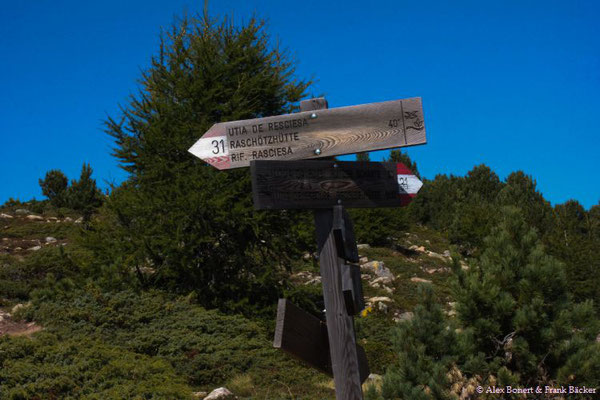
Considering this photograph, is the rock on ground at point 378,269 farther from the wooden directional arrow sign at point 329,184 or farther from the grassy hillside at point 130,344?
the wooden directional arrow sign at point 329,184

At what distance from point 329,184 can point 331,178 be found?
5cm

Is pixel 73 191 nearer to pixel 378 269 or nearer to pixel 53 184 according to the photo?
pixel 53 184

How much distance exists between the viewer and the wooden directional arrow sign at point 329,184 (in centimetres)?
362

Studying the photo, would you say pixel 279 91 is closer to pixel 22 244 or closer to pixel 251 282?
pixel 251 282

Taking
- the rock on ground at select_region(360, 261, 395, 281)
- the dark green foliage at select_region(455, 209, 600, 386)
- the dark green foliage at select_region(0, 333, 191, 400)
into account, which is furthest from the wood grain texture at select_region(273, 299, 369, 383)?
the rock on ground at select_region(360, 261, 395, 281)

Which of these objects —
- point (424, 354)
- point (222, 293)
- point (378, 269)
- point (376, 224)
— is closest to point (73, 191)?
point (376, 224)

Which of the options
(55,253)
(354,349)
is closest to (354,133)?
(354,349)

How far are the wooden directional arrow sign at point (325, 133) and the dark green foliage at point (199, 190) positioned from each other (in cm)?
669

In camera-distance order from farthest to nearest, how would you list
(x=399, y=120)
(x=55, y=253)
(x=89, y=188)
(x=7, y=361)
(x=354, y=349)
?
(x=89, y=188) < (x=55, y=253) < (x=7, y=361) < (x=399, y=120) < (x=354, y=349)

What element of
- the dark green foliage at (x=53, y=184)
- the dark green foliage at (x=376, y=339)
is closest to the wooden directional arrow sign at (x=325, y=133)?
the dark green foliage at (x=376, y=339)

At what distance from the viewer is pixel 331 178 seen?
12.5 feet

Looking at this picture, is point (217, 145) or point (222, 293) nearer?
point (217, 145)

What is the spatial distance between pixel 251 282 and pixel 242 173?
229cm

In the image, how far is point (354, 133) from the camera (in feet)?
12.9
